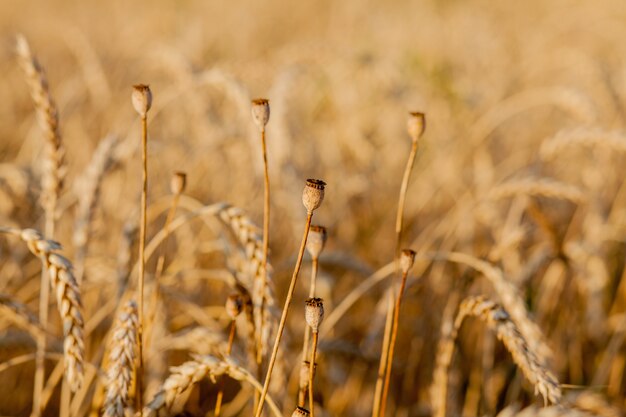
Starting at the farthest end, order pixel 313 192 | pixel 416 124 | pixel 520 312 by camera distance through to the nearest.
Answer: pixel 520 312 → pixel 416 124 → pixel 313 192

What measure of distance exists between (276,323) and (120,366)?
36cm

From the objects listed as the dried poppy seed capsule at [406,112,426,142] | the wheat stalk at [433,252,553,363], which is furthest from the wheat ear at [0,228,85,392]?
the wheat stalk at [433,252,553,363]

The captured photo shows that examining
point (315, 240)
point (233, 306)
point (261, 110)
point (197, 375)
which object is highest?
point (261, 110)

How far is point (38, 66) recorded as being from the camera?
5.22 ft

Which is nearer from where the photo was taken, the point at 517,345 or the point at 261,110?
the point at 261,110

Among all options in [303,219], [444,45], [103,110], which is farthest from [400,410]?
[444,45]

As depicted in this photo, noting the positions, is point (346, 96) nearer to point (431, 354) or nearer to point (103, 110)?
point (103, 110)

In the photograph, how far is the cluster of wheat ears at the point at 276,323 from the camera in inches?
46.6

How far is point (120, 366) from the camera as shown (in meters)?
1.17

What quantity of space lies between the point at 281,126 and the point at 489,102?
59.7 inches

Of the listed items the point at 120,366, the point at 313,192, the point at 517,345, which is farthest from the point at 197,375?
the point at 517,345

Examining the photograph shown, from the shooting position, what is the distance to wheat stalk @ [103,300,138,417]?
1.16 metres

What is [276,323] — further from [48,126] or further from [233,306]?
[48,126]

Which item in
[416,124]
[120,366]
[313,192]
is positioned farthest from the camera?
[416,124]
